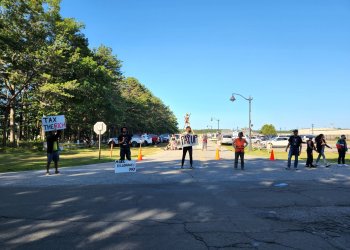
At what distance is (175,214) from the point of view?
713 centimetres

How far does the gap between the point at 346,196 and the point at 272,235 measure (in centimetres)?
449

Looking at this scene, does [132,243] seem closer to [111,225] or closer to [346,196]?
[111,225]

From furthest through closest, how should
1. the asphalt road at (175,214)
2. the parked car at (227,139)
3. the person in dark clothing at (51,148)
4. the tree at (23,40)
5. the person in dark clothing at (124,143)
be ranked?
→ the parked car at (227,139), the tree at (23,40), the person in dark clothing at (124,143), the person in dark clothing at (51,148), the asphalt road at (175,214)

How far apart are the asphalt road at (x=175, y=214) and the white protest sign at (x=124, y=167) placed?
2.47 meters

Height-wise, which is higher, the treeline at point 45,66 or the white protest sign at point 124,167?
the treeline at point 45,66

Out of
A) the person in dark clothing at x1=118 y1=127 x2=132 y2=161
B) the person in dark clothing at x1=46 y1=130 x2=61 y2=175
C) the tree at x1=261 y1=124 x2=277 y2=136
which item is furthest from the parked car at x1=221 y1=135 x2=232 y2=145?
the tree at x1=261 y1=124 x2=277 y2=136

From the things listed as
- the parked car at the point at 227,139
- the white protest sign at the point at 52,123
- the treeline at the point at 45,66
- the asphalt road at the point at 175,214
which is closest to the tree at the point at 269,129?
the parked car at the point at 227,139

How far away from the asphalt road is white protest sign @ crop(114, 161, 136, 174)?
247 cm

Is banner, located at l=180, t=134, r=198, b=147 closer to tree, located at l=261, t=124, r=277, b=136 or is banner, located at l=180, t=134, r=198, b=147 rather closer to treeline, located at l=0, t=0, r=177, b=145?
treeline, located at l=0, t=0, r=177, b=145

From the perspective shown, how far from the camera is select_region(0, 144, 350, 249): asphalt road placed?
5395 millimetres

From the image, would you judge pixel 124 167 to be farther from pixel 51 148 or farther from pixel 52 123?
pixel 52 123

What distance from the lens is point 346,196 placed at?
9188 mm

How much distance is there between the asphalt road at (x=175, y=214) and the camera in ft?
17.7

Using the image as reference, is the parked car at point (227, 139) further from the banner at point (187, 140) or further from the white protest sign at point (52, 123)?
the white protest sign at point (52, 123)
